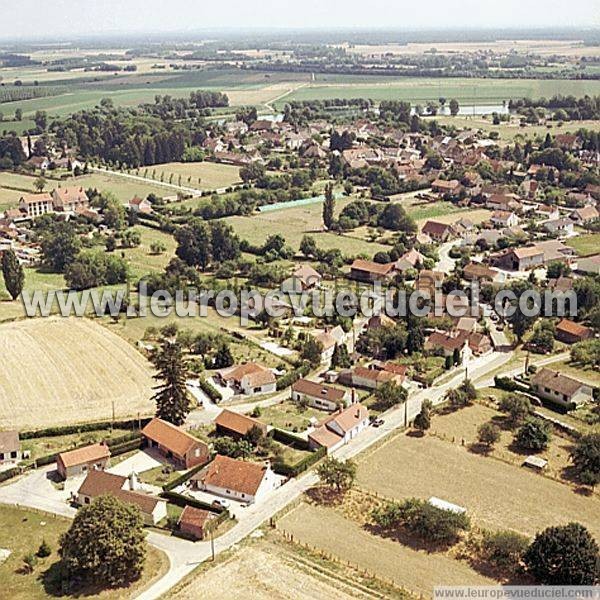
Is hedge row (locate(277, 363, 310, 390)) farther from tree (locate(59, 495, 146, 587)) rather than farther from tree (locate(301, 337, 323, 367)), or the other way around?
tree (locate(59, 495, 146, 587))

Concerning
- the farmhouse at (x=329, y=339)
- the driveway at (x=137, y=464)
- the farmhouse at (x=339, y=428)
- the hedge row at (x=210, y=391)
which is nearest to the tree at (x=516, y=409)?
the farmhouse at (x=339, y=428)

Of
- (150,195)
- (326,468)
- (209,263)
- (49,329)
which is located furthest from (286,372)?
(150,195)

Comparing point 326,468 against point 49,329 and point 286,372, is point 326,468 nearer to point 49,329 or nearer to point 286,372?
point 286,372

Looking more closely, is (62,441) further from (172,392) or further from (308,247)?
(308,247)

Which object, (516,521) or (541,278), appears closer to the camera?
(516,521)

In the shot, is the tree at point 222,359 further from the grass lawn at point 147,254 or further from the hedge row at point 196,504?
the grass lawn at point 147,254

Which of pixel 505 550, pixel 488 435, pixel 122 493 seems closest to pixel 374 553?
pixel 505 550

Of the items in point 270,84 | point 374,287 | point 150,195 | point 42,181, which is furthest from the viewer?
point 270,84
